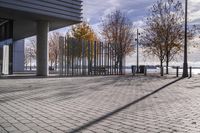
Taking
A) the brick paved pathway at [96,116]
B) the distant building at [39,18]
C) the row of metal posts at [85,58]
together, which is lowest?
the brick paved pathway at [96,116]

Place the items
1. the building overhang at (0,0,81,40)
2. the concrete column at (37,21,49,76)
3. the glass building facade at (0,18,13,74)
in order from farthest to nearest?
the glass building facade at (0,18,13,74), the concrete column at (37,21,49,76), the building overhang at (0,0,81,40)

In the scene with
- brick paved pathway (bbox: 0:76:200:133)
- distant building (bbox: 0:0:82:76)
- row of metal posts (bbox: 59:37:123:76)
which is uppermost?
distant building (bbox: 0:0:82:76)

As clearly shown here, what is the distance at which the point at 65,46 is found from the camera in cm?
3014

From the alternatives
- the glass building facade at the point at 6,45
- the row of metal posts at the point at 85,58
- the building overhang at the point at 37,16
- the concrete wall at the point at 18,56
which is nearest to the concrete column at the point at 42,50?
the building overhang at the point at 37,16

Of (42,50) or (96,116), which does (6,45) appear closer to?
(42,50)

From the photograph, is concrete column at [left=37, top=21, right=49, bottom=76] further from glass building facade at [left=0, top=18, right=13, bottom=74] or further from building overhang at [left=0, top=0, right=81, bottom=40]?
glass building facade at [left=0, top=18, right=13, bottom=74]

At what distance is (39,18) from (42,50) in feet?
8.85

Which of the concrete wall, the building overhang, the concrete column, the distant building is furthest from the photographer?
the concrete wall

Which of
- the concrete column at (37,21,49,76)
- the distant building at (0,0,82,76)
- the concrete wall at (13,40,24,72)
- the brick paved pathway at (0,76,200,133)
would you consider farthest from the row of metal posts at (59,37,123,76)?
the brick paved pathway at (0,76,200,133)

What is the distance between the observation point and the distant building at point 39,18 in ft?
76.2

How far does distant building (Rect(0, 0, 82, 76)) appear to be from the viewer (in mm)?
23219

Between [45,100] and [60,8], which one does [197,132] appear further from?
[60,8]

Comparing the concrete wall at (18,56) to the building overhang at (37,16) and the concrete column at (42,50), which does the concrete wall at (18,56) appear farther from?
the concrete column at (42,50)

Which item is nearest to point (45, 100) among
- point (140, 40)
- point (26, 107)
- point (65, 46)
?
point (26, 107)
